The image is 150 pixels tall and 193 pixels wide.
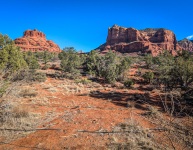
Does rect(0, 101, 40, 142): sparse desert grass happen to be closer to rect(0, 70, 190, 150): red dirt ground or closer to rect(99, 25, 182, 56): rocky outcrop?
rect(0, 70, 190, 150): red dirt ground

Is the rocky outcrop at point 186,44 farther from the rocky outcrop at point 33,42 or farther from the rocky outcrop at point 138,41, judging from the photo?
the rocky outcrop at point 33,42

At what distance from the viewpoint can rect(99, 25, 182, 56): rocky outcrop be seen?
299ft

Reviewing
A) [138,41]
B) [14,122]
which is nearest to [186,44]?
[138,41]

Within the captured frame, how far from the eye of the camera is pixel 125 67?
895 inches

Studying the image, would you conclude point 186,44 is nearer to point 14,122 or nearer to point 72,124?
point 72,124

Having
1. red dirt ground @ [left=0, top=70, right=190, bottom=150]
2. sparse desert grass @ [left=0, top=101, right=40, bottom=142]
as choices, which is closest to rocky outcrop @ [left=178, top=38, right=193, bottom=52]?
red dirt ground @ [left=0, top=70, right=190, bottom=150]

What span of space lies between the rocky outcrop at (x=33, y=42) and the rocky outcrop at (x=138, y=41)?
42.7 metres

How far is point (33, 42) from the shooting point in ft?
319

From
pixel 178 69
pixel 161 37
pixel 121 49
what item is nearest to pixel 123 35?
pixel 121 49

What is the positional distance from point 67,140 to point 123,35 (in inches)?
4471

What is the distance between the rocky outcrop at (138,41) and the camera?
299ft

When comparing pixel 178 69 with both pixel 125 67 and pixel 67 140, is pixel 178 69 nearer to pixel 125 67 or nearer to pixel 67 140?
pixel 125 67

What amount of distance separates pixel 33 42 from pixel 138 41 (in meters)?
74.1

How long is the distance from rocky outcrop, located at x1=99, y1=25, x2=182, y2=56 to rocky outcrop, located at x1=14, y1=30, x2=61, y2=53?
4274cm
